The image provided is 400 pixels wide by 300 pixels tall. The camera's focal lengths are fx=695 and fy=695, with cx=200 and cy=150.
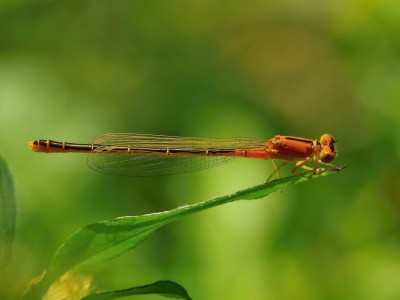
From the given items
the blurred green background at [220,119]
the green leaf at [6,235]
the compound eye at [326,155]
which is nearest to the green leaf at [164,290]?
the green leaf at [6,235]

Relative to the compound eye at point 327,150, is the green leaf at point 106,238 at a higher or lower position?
lower

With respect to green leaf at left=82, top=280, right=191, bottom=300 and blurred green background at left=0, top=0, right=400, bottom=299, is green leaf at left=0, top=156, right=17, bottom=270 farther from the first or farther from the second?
blurred green background at left=0, top=0, right=400, bottom=299

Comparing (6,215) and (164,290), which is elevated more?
(6,215)

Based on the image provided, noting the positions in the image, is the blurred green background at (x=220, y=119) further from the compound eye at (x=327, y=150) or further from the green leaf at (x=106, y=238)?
the green leaf at (x=106, y=238)

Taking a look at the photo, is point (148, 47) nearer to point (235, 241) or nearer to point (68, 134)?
point (68, 134)

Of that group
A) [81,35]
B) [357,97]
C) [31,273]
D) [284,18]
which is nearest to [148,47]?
[81,35]

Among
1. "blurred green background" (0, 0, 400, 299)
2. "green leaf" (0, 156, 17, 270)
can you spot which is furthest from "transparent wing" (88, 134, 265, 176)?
"green leaf" (0, 156, 17, 270)

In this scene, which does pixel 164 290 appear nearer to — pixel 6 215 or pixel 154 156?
pixel 6 215

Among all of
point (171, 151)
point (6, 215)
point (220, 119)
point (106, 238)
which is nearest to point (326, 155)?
point (171, 151)
